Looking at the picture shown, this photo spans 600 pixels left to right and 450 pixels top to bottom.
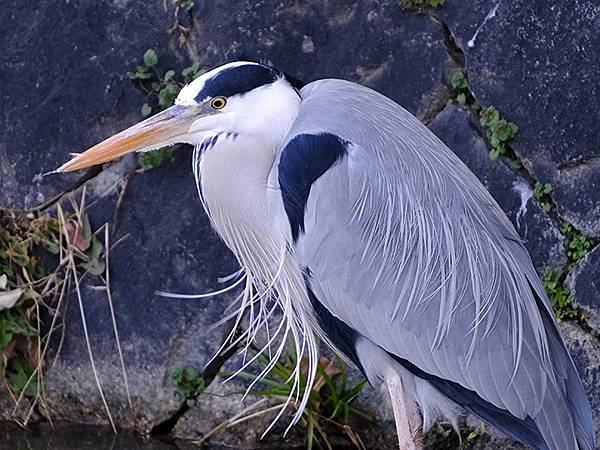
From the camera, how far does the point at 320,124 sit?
330cm

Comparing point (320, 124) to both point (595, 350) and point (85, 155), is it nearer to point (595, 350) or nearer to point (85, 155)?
point (85, 155)

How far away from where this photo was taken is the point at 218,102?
3283 mm

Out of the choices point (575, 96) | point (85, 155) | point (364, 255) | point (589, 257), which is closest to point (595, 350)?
point (589, 257)

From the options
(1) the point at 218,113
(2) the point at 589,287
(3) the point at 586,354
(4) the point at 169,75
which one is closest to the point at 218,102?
(1) the point at 218,113

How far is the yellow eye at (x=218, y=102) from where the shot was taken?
3.27 m

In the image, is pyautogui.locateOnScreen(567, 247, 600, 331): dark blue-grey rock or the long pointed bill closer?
the long pointed bill

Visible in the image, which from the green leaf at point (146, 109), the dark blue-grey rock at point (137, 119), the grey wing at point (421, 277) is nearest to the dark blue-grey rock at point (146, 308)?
the dark blue-grey rock at point (137, 119)

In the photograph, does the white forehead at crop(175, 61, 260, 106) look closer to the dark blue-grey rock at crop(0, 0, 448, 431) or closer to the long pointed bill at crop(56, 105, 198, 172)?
the long pointed bill at crop(56, 105, 198, 172)

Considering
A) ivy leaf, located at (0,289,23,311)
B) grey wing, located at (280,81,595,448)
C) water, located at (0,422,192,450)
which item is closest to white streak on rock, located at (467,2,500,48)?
grey wing, located at (280,81,595,448)

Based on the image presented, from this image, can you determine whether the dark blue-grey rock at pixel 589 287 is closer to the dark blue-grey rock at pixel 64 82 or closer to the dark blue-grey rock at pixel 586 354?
the dark blue-grey rock at pixel 586 354

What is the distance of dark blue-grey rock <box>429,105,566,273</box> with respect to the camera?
4199 mm

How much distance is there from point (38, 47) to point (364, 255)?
187 cm

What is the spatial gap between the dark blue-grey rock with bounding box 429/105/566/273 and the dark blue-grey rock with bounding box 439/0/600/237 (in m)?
0.07

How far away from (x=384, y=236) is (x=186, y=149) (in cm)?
132
